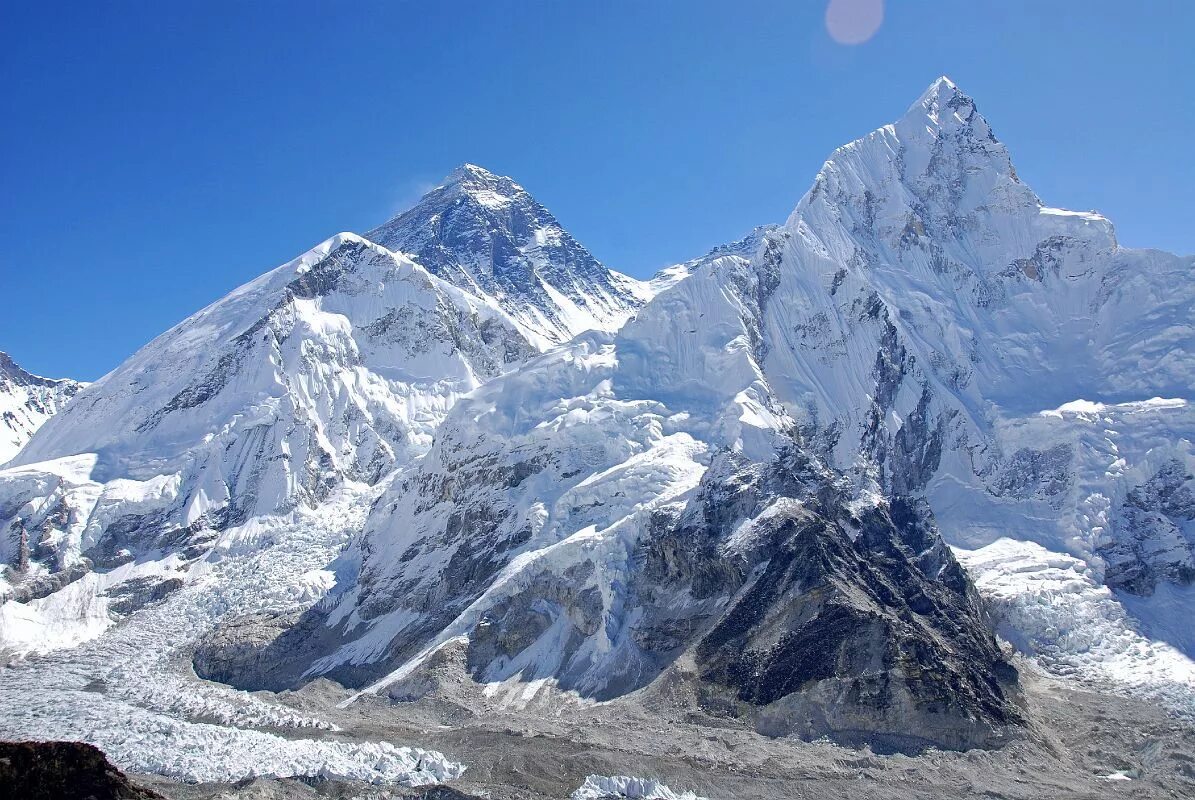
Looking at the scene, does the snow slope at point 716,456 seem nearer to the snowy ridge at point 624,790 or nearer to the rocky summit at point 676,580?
the rocky summit at point 676,580

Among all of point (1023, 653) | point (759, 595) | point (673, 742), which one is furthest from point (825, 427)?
point (673, 742)

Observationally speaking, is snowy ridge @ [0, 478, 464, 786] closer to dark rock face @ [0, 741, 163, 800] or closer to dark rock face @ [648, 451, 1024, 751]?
dark rock face @ [648, 451, 1024, 751]

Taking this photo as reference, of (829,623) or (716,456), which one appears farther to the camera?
(716,456)

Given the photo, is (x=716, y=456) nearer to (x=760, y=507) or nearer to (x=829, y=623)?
(x=760, y=507)

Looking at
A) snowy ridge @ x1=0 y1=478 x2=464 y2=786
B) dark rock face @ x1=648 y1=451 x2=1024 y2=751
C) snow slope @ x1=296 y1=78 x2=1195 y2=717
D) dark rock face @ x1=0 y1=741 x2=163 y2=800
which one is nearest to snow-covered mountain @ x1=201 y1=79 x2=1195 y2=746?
dark rock face @ x1=648 y1=451 x2=1024 y2=751

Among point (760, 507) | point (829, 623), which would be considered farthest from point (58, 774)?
point (760, 507)

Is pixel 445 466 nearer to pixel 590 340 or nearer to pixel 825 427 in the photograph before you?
pixel 590 340
